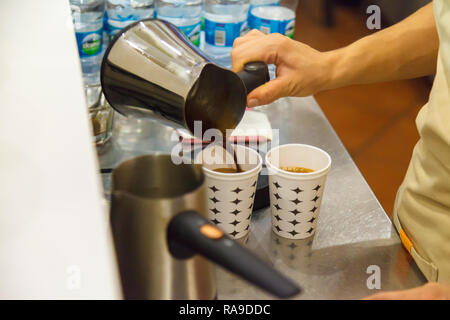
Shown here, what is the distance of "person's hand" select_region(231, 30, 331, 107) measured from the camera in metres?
1.11

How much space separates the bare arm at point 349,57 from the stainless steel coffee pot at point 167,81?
0.16m

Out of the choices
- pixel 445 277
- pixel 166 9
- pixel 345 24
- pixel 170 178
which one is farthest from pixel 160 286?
pixel 345 24

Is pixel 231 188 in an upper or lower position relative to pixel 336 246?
upper

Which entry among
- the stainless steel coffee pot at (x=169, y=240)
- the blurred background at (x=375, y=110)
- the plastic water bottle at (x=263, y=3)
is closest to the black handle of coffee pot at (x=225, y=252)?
the stainless steel coffee pot at (x=169, y=240)

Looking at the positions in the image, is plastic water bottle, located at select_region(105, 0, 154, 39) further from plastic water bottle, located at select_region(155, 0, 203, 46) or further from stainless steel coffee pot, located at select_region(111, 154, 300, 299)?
stainless steel coffee pot, located at select_region(111, 154, 300, 299)

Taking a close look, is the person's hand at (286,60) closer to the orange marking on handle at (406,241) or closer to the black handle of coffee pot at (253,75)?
the black handle of coffee pot at (253,75)

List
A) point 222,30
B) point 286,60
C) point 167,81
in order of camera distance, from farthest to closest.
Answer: point 222,30 → point 286,60 → point 167,81

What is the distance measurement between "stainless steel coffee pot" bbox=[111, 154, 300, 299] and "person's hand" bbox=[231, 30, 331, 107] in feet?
1.59

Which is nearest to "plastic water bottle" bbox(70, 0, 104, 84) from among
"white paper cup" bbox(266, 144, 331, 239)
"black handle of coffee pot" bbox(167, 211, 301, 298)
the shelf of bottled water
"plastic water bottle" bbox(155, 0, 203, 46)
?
the shelf of bottled water

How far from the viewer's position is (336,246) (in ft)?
3.22

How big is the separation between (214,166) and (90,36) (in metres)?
0.60

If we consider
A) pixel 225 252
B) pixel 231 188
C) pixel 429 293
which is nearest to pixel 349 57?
pixel 231 188

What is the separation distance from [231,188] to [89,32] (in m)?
0.69

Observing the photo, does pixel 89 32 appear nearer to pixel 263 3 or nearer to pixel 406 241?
pixel 263 3
